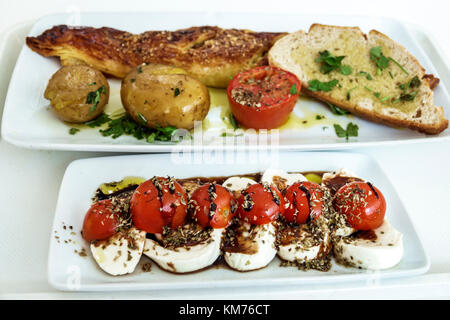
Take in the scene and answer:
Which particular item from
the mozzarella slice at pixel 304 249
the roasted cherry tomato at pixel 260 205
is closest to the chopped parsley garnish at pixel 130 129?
the roasted cherry tomato at pixel 260 205

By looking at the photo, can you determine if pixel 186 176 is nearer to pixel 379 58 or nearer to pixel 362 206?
pixel 362 206

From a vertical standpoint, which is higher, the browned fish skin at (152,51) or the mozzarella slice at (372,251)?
the browned fish skin at (152,51)

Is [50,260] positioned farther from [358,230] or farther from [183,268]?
[358,230]

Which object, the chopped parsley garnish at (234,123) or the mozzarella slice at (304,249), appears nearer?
the mozzarella slice at (304,249)

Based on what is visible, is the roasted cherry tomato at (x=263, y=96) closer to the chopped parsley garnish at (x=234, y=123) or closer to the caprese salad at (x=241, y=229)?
the chopped parsley garnish at (x=234, y=123)

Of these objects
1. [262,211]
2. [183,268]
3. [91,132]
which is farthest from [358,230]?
[91,132]

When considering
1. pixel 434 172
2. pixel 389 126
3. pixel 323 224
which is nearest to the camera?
pixel 323 224
